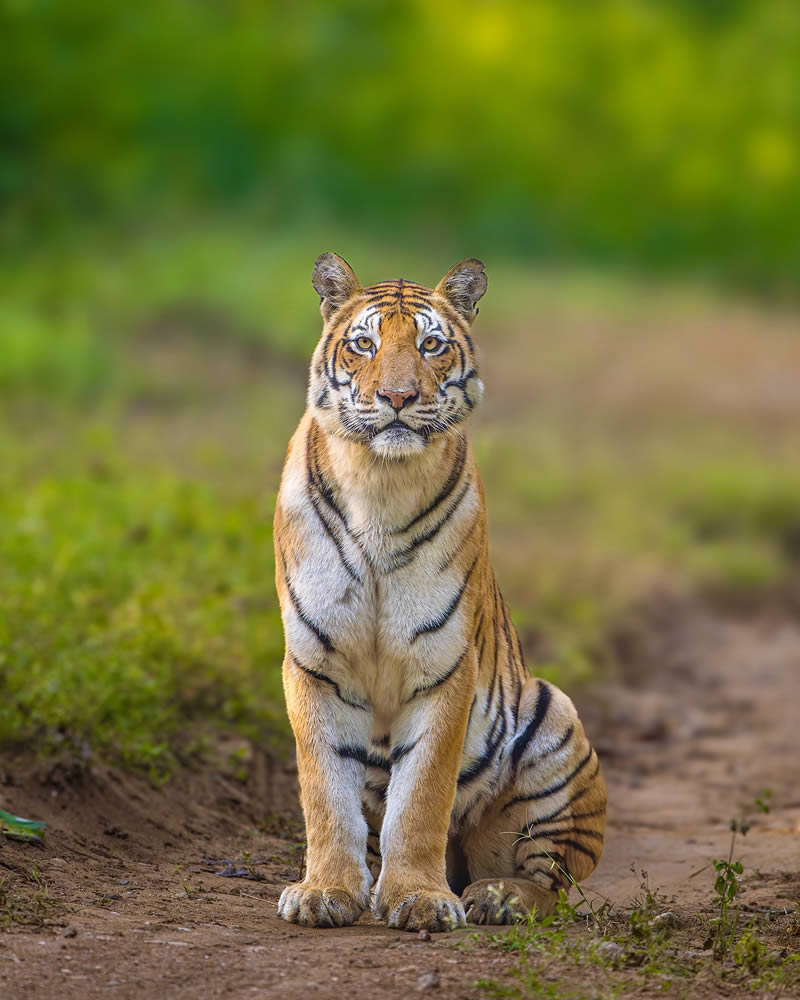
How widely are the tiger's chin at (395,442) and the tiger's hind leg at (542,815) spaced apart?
865 mm

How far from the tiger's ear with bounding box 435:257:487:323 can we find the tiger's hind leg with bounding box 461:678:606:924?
108 cm

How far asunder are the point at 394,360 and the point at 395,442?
0.68 feet

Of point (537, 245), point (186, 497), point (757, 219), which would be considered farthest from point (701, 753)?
point (757, 219)

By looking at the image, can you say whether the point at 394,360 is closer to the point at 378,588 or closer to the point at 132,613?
the point at 378,588

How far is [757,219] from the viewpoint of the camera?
14523 millimetres

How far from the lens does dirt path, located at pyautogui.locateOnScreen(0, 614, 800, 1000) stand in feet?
9.11

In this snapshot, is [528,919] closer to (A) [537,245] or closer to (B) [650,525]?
(B) [650,525]

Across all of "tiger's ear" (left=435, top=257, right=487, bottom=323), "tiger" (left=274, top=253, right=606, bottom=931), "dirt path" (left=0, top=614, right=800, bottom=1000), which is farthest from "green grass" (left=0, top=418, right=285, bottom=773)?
"tiger's ear" (left=435, top=257, right=487, bottom=323)

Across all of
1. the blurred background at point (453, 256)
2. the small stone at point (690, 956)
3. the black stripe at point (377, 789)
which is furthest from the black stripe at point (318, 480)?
the blurred background at point (453, 256)

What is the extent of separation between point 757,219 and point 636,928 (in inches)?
493

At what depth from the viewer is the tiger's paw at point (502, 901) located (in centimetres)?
340

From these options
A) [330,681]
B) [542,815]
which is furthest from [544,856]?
[330,681]

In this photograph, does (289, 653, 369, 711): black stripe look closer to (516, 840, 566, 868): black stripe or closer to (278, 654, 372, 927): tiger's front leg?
(278, 654, 372, 927): tiger's front leg

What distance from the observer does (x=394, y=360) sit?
11.0 feet
